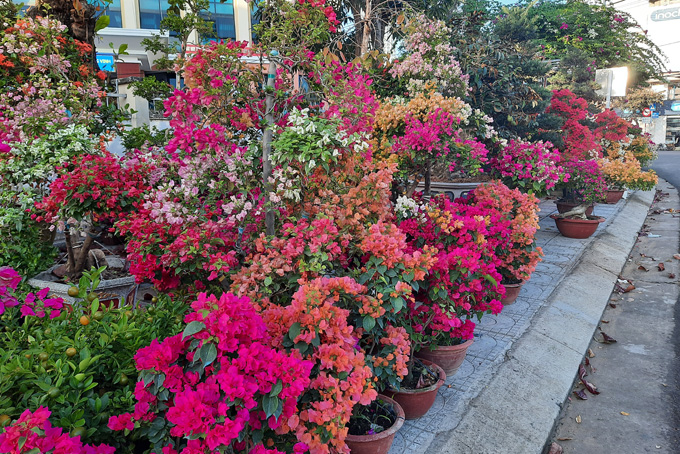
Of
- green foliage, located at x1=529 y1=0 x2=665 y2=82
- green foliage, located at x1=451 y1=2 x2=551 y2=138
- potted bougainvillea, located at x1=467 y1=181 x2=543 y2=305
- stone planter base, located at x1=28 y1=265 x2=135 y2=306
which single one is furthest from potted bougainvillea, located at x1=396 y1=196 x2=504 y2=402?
green foliage, located at x1=529 y1=0 x2=665 y2=82

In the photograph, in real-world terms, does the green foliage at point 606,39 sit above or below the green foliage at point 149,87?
above

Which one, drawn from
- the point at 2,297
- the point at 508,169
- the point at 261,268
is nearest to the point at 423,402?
the point at 261,268

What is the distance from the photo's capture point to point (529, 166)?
6.15 meters

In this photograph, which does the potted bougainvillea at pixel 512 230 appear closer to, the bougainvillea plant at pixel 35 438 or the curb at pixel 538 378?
the curb at pixel 538 378

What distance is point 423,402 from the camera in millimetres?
3078

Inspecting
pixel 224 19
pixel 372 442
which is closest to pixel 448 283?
pixel 372 442

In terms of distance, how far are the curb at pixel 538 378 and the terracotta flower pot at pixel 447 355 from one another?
0.30 metres

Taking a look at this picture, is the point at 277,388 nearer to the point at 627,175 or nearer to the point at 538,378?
the point at 538,378

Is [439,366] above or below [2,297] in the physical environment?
→ below

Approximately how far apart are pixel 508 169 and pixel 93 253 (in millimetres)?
5206

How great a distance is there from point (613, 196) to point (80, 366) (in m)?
12.5

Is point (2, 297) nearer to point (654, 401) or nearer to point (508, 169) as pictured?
point (654, 401)

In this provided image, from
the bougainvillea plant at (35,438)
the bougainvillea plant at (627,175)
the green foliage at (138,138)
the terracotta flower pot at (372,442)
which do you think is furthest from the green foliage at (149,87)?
the bougainvillea plant at (627,175)

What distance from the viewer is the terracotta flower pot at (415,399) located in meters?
3.03
